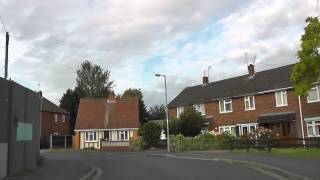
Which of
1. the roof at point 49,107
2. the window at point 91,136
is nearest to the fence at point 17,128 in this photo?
the window at point 91,136

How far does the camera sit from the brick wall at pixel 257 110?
160ft

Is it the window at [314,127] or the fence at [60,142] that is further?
the fence at [60,142]

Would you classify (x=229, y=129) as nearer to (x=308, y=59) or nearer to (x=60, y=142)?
(x=308, y=59)

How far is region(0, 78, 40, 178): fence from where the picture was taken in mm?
20391

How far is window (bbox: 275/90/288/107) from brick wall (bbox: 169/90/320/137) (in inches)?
15.2

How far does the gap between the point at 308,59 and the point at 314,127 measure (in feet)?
49.5

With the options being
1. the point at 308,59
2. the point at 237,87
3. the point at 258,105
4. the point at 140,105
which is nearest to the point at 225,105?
the point at 237,87

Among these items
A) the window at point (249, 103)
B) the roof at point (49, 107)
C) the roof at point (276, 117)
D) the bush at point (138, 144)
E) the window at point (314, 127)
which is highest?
the roof at point (49, 107)

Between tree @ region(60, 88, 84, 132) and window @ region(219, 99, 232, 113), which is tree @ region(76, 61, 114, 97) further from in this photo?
window @ region(219, 99, 232, 113)

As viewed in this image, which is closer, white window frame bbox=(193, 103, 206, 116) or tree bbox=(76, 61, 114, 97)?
white window frame bbox=(193, 103, 206, 116)

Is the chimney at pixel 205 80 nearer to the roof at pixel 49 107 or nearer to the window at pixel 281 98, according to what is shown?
the window at pixel 281 98

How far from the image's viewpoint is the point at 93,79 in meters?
104

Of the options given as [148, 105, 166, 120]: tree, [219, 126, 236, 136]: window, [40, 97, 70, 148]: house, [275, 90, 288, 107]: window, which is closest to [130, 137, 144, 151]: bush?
[219, 126, 236, 136]: window

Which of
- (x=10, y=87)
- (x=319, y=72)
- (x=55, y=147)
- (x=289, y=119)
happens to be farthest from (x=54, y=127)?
(x=10, y=87)
